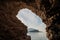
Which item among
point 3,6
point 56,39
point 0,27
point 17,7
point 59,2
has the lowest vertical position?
point 56,39

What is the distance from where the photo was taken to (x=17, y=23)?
5879mm

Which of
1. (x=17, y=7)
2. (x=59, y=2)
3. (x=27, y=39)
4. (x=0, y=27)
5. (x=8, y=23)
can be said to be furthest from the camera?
(x=17, y=7)

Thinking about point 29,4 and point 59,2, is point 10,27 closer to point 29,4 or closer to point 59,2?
point 29,4

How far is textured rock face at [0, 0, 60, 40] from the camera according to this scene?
487cm

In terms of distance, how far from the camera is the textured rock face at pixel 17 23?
487 centimetres

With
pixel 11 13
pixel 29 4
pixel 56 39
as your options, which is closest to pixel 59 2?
pixel 56 39

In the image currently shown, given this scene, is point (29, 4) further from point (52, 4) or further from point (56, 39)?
point (56, 39)

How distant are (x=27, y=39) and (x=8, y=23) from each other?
932 millimetres

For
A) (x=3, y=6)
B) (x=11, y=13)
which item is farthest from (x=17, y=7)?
(x=3, y=6)

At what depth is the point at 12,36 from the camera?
16.7ft

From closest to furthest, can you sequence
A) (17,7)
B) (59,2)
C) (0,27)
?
1. (59,2)
2. (0,27)
3. (17,7)

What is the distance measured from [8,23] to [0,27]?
1.28ft

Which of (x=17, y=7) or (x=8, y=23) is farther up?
(x=17, y=7)

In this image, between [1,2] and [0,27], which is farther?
[1,2]
